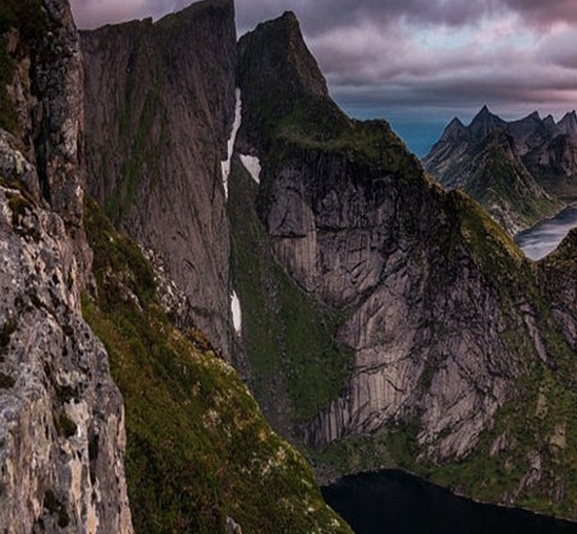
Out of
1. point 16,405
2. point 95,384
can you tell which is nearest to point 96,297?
point 95,384

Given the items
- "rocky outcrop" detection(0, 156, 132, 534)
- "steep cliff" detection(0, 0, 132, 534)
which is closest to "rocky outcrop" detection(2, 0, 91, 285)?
"steep cliff" detection(0, 0, 132, 534)

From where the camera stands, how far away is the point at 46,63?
8519 centimetres

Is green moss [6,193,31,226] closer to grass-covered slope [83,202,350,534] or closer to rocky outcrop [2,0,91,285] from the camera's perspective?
rocky outcrop [2,0,91,285]

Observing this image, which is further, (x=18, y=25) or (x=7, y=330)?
(x=18, y=25)

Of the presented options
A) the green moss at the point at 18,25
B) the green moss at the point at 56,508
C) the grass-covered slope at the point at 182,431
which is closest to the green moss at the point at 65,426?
the green moss at the point at 56,508

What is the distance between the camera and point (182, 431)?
93562 mm

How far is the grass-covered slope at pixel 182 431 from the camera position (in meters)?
81.3

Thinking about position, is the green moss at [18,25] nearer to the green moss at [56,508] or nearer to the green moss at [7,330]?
the green moss at [7,330]

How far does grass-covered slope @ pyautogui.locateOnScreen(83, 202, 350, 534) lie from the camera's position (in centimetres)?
8131

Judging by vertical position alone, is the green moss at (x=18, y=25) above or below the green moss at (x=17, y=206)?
above

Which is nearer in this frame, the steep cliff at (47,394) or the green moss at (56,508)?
the steep cliff at (47,394)

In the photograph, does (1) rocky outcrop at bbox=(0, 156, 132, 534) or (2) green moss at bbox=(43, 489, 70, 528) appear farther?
(2) green moss at bbox=(43, 489, 70, 528)

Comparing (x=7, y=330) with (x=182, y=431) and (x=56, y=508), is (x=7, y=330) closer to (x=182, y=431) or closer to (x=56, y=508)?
(x=56, y=508)

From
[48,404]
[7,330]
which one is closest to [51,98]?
[7,330]
